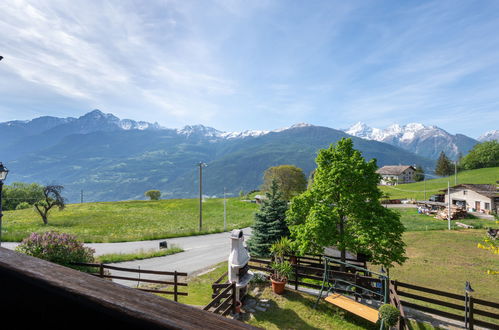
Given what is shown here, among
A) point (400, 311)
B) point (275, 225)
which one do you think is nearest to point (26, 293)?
point (400, 311)

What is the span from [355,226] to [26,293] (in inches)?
557

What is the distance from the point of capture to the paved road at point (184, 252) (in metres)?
19.6

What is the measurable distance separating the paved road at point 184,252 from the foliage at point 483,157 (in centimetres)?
11306

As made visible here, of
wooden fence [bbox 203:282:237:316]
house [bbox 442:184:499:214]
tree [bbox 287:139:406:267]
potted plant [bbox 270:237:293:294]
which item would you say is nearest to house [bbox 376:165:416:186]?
house [bbox 442:184:499:214]

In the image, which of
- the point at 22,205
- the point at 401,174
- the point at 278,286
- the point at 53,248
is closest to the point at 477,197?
the point at 278,286

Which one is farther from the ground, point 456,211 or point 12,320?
point 12,320

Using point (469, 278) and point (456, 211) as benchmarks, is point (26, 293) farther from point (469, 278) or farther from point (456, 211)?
point (456, 211)

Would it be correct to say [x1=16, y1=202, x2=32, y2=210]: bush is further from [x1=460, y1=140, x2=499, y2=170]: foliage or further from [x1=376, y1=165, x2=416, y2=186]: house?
[x1=460, y1=140, x2=499, y2=170]: foliage

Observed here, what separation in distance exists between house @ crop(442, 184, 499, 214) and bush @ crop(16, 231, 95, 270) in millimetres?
63050

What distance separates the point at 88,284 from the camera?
96cm

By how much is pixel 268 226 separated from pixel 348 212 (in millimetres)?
6963

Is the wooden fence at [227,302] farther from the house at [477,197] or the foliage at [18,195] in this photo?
the foliage at [18,195]

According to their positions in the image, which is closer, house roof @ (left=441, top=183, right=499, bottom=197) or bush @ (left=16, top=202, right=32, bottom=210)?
house roof @ (left=441, top=183, right=499, bottom=197)

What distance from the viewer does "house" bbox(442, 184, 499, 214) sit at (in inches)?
1890
